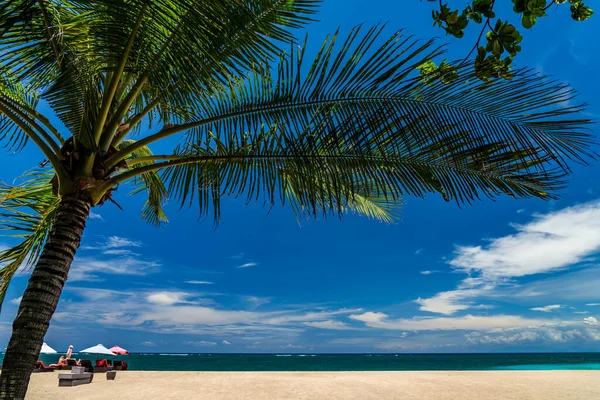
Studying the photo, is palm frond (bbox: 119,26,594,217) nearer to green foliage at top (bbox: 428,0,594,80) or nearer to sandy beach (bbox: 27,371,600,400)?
green foliage at top (bbox: 428,0,594,80)

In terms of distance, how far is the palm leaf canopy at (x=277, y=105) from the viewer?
3.64 meters

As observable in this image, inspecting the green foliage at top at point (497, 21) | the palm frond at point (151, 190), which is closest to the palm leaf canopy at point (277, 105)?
the green foliage at top at point (497, 21)

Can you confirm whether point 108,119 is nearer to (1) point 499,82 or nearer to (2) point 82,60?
(2) point 82,60

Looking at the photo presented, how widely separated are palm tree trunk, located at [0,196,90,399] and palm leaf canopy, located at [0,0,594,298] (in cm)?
A: 43

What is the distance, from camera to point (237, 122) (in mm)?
4594

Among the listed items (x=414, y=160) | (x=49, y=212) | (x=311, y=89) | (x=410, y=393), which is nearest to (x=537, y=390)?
(x=410, y=393)

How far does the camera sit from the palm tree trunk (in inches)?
130

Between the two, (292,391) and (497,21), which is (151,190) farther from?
(292,391)

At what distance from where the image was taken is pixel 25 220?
6328mm

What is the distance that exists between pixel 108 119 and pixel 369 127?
3.01m

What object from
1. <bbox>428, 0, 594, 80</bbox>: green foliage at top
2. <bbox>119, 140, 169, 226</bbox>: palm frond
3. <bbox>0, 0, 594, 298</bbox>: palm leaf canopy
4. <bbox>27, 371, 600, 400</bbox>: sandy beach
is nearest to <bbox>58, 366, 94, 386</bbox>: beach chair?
<bbox>27, 371, 600, 400</bbox>: sandy beach

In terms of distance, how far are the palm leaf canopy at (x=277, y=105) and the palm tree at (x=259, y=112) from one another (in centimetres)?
1

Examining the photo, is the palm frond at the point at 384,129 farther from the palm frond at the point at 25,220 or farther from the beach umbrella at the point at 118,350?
the beach umbrella at the point at 118,350

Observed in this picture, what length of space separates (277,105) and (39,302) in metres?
2.79
